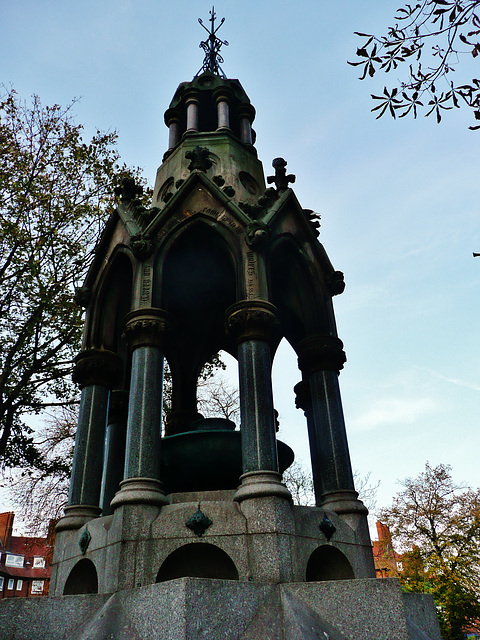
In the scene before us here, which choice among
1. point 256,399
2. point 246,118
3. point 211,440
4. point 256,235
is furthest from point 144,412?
point 246,118

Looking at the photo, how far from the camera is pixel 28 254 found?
15.8 metres

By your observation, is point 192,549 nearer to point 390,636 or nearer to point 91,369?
point 390,636

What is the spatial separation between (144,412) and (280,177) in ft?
14.3

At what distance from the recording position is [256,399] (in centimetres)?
652

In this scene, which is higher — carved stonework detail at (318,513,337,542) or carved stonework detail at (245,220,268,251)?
carved stonework detail at (245,220,268,251)

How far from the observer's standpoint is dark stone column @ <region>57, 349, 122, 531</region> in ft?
23.3

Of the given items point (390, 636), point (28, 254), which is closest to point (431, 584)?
point (28, 254)

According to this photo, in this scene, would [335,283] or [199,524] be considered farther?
[335,283]

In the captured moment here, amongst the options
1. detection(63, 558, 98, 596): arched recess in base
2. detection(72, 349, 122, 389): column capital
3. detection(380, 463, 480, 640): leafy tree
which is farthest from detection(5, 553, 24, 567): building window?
detection(63, 558, 98, 596): arched recess in base

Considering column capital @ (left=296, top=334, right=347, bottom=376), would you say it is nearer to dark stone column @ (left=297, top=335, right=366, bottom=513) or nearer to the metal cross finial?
dark stone column @ (left=297, top=335, right=366, bottom=513)

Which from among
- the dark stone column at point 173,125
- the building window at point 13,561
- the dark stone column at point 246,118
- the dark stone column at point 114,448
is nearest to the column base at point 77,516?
the dark stone column at point 114,448

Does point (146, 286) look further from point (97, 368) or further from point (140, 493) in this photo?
point (140, 493)

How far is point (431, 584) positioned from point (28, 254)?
26697 mm

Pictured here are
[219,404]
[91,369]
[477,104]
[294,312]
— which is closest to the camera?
[477,104]
